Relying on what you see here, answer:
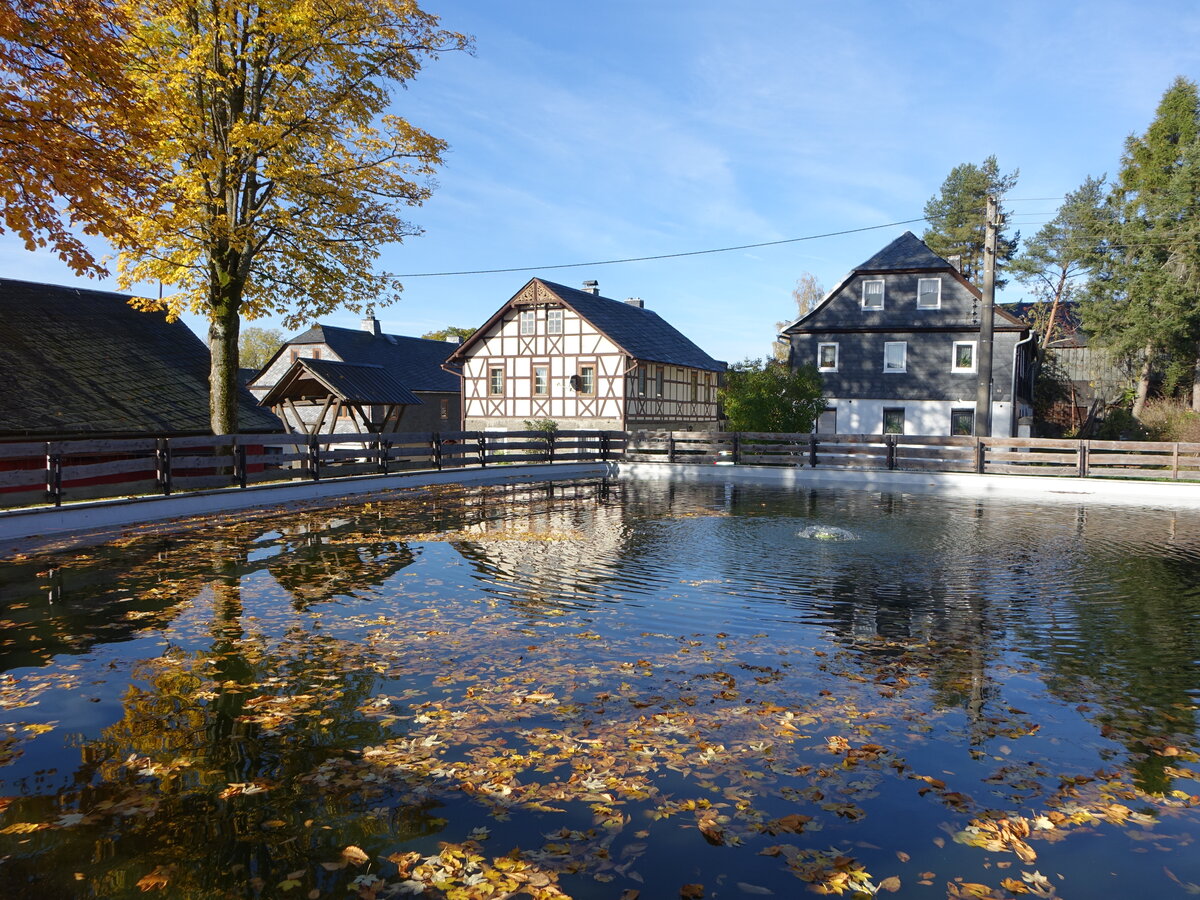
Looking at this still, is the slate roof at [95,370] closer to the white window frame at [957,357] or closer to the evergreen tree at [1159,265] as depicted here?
the white window frame at [957,357]

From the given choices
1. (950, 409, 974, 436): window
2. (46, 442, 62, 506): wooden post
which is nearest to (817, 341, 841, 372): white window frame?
(950, 409, 974, 436): window

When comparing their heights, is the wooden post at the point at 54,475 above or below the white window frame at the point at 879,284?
below

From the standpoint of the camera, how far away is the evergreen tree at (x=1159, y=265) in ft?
127

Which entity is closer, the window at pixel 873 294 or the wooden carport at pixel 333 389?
the wooden carport at pixel 333 389

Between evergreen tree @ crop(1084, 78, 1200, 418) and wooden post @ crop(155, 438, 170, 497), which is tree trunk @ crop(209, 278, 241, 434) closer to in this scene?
wooden post @ crop(155, 438, 170, 497)

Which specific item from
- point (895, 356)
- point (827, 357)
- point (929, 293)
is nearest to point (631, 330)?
point (827, 357)

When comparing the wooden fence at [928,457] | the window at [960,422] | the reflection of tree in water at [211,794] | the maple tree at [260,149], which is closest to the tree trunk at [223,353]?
the maple tree at [260,149]

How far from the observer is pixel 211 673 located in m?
6.55

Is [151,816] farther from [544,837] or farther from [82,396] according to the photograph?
[82,396]

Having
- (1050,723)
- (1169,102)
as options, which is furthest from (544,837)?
(1169,102)

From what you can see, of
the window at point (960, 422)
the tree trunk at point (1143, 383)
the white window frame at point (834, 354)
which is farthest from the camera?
the tree trunk at point (1143, 383)

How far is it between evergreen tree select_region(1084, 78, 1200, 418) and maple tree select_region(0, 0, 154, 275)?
4284 centimetres

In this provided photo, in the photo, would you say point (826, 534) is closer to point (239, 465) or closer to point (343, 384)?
point (239, 465)

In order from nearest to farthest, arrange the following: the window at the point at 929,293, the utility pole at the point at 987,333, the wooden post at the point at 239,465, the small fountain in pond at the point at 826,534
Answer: the small fountain in pond at the point at 826,534 → the wooden post at the point at 239,465 → the utility pole at the point at 987,333 → the window at the point at 929,293
